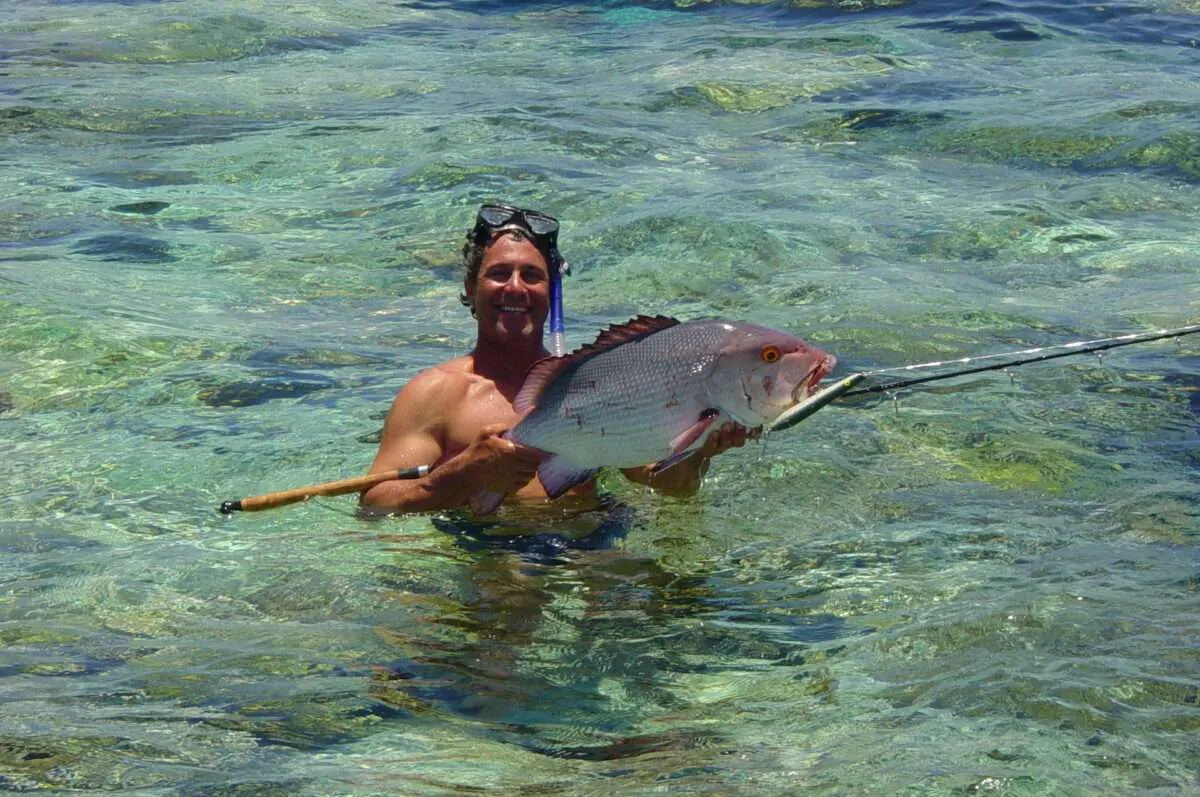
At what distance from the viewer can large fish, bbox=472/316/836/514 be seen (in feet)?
14.4

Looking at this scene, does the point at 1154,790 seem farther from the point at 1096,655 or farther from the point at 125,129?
the point at 125,129

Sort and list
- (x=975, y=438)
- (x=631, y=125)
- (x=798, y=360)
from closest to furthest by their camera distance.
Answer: (x=798, y=360) < (x=975, y=438) < (x=631, y=125)

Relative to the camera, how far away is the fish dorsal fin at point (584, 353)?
4699 millimetres

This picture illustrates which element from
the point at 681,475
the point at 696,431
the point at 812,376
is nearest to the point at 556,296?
the point at 681,475

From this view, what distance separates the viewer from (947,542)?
20.5 ft

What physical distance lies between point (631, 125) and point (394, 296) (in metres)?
4.75

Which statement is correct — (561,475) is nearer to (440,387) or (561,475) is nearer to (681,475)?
(681,475)

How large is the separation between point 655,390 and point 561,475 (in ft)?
1.56

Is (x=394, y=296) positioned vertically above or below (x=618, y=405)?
below

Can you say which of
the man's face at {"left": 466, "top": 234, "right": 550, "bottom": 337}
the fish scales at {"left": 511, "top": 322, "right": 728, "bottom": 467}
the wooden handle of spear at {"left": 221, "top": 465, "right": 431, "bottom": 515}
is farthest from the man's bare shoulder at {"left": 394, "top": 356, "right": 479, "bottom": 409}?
the fish scales at {"left": 511, "top": 322, "right": 728, "bottom": 467}

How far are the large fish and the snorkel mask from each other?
4.50 feet

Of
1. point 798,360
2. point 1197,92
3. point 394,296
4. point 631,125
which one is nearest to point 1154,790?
point 798,360

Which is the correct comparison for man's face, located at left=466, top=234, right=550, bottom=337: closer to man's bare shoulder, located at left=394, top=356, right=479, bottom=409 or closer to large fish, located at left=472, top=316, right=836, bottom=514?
man's bare shoulder, located at left=394, top=356, right=479, bottom=409

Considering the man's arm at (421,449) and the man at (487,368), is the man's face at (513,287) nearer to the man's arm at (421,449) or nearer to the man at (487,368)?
the man at (487,368)
